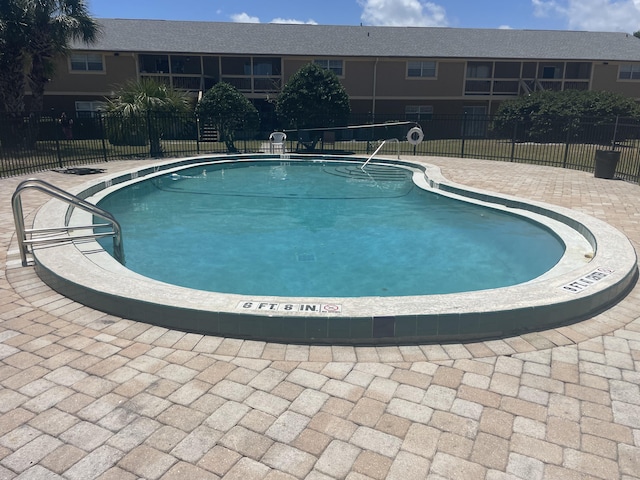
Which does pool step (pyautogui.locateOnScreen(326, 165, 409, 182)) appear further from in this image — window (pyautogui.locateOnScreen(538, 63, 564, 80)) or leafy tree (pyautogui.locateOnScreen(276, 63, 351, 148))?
window (pyautogui.locateOnScreen(538, 63, 564, 80))

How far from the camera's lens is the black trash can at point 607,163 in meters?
14.2

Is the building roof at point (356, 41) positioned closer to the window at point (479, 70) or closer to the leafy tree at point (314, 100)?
the window at point (479, 70)

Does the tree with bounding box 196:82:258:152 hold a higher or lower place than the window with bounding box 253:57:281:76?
lower

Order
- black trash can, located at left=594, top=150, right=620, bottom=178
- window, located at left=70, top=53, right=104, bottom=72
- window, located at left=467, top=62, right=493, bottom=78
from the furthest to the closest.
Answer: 1. window, located at left=467, top=62, right=493, bottom=78
2. window, located at left=70, top=53, right=104, bottom=72
3. black trash can, located at left=594, top=150, right=620, bottom=178

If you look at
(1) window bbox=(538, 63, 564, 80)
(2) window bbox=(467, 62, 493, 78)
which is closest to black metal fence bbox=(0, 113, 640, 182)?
(2) window bbox=(467, 62, 493, 78)

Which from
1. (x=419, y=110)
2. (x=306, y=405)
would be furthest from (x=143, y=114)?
Answer: (x=419, y=110)

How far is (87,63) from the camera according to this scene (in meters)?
30.7

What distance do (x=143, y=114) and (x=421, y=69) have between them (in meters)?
20.5

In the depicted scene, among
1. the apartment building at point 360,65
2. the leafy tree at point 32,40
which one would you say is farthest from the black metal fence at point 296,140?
the apartment building at point 360,65

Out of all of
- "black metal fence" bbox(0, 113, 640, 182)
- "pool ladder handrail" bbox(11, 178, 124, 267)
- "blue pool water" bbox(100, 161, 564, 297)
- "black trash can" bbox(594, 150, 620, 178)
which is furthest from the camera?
"black metal fence" bbox(0, 113, 640, 182)

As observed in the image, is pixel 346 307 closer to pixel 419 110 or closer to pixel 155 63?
pixel 419 110

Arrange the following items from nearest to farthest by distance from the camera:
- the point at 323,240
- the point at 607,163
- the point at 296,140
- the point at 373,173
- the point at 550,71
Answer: the point at 323,240
the point at 607,163
the point at 373,173
the point at 296,140
the point at 550,71

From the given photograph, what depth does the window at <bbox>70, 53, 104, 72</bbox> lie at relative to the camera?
3058 cm

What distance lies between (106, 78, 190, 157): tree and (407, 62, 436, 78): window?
57.7ft
